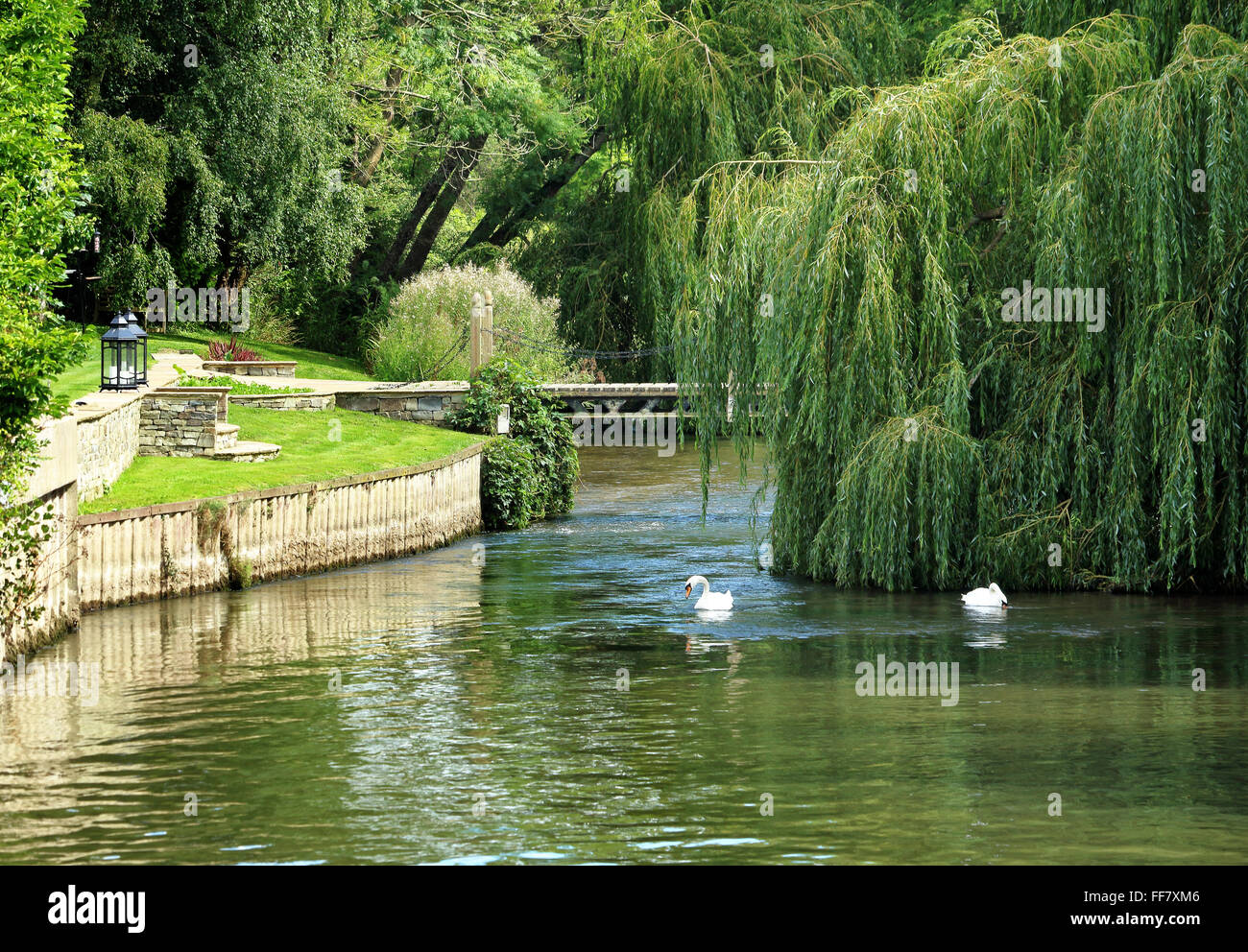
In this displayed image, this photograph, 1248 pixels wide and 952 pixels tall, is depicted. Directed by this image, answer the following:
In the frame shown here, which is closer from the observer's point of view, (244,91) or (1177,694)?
(1177,694)

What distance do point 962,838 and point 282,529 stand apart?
14.0 metres

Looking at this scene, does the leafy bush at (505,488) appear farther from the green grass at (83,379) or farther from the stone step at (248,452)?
the green grass at (83,379)

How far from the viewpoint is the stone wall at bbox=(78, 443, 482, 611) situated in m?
19.2

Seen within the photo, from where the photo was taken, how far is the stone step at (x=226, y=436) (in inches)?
988

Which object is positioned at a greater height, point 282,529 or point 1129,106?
point 1129,106

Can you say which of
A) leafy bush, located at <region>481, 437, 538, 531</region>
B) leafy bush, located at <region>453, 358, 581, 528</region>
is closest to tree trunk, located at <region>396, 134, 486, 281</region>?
leafy bush, located at <region>453, 358, 581, 528</region>

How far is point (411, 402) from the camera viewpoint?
32.3 m

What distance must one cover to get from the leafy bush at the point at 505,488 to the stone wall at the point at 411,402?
2496 millimetres

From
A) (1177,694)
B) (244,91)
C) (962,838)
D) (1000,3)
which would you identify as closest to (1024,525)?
(1177,694)

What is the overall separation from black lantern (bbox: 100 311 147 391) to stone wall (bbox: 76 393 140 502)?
37 cm

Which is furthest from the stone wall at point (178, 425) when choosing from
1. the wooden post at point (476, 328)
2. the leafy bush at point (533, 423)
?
the wooden post at point (476, 328)

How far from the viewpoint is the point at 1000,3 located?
34.7m
